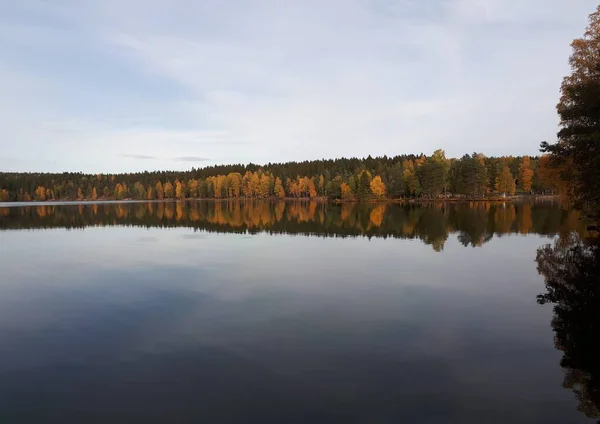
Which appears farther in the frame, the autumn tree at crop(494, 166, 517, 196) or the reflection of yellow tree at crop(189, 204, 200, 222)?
the autumn tree at crop(494, 166, 517, 196)

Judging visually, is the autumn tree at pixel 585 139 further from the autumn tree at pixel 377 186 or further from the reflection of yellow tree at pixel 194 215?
the autumn tree at pixel 377 186

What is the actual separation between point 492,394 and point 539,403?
1119 mm

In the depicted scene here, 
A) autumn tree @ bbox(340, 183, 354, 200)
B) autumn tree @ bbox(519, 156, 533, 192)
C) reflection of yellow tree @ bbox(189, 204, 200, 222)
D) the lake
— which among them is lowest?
the lake

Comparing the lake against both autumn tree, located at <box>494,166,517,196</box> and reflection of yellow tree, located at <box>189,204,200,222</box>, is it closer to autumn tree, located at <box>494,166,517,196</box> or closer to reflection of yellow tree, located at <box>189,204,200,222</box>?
reflection of yellow tree, located at <box>189,204,200,222</box>

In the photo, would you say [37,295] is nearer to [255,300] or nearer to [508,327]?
[255,300]

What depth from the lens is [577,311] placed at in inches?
696

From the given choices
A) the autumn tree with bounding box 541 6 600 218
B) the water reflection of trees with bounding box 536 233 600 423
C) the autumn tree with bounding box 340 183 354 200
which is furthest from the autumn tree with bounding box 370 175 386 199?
the water reflection of trees with bounding box 536 233 600 423

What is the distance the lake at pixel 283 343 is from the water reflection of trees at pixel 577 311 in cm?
32

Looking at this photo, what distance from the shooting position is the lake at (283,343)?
10781 millimetres

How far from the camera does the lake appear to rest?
10.8 m

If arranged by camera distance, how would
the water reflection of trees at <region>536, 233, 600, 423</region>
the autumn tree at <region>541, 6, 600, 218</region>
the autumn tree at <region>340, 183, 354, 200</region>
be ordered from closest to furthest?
1. the water reflection of trees at <region>536, 233, 600, 423</region>
2. the autumn tree at <region>541, 6, 600, 218</region>
3. the autumn tree at <region>340, 183, 354, 200</region>

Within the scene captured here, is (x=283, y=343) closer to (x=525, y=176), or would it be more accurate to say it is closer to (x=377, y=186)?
(x=377, y=186)

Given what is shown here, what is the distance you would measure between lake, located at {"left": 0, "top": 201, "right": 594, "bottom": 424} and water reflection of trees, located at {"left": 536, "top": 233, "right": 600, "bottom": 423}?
32 centimetres

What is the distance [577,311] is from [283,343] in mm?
12997
